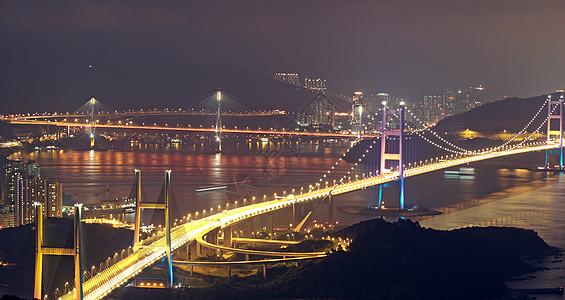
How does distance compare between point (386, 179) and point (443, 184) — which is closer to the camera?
point (386, 179)

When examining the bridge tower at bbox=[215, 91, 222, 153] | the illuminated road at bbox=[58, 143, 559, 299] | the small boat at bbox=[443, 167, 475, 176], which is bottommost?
the illuminated road at bbox=[58, 143, 559, 299]

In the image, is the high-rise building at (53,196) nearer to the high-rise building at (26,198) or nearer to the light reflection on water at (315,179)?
the high-rise building at (26,198)

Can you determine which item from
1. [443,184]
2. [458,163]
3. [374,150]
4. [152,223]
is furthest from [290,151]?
[152,223]

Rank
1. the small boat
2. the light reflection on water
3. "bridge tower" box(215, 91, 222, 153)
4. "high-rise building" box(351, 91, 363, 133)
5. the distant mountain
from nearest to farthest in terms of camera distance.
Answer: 1. the light reflection on water
2. the small boat
3. "bridge tower" box(215, 91, 222, 153)
4. "high-rise building" box(351, 91, 363, 133)
5. the distant mountain

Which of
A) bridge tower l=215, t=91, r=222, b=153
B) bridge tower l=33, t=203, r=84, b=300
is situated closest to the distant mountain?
bridge tower l=215, t=91, r=222, b=153

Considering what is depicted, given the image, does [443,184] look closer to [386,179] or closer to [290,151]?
[386,179]

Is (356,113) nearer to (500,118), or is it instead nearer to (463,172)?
(463,172)

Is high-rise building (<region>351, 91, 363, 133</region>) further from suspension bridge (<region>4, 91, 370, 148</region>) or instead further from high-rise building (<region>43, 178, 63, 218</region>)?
high-rise building (<region>43, 178, 63, 218</region>)

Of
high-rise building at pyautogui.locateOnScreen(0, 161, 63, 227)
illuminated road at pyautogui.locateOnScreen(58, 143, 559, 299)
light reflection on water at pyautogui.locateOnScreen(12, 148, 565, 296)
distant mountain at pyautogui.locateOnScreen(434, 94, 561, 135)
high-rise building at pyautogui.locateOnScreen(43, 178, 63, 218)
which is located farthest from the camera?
distant mountain at pyautogui.locateOnScreen(434, 94, 561, 135)

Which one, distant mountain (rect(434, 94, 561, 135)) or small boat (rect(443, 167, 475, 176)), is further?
distant mountain (rect(434, 94, 561, 135))

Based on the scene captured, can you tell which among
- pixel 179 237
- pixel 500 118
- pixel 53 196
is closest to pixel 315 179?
pixel 53 196
